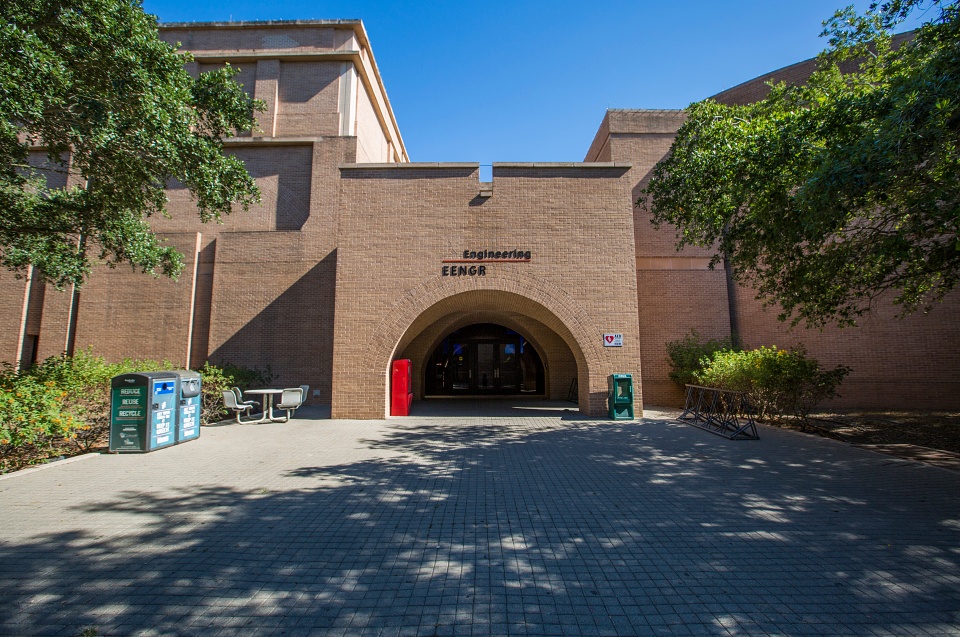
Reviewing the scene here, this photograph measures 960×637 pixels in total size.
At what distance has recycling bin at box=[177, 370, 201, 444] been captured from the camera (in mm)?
8578

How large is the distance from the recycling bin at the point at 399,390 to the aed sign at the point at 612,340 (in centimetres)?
556

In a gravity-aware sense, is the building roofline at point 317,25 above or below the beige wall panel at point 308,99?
above

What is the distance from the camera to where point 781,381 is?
10469 mm

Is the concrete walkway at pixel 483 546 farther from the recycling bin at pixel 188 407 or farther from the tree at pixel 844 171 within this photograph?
the tree at pixel 844 171

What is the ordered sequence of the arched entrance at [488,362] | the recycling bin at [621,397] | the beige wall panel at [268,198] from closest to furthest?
the recycling bin at [621,397] → the beige wall panel at [268,198] → the arched entrance at [488,362]

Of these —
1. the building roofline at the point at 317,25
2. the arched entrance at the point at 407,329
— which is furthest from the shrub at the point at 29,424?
the building roofline at the point at 317,25

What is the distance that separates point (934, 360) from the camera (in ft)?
48.2

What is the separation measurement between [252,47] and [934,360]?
97.3 ft

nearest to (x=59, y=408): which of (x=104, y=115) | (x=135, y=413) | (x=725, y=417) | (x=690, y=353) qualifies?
(x=135, y=413)

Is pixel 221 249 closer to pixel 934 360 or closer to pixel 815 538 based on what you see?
pixel 815 538

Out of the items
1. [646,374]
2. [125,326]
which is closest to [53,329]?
[125,326]

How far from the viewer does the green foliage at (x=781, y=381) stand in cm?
1030

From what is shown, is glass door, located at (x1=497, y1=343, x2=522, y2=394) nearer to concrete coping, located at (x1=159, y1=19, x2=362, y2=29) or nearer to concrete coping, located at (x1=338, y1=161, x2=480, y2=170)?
concrete coping, located at (x1=338, y1=161, x2=480, y2=170)

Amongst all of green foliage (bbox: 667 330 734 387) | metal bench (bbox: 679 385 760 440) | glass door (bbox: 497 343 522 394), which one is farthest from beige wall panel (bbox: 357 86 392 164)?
metal bench (bbox: 679 385 760 440)
